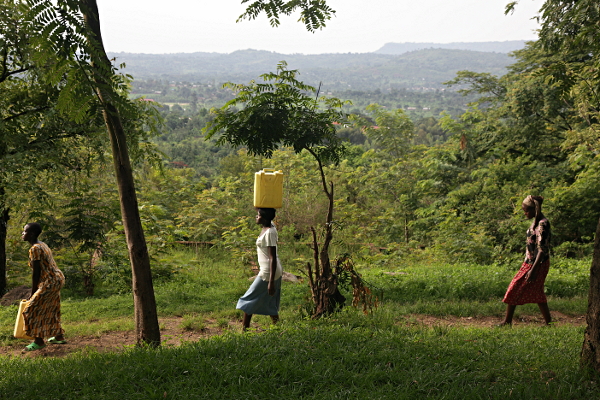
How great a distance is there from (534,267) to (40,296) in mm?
6340

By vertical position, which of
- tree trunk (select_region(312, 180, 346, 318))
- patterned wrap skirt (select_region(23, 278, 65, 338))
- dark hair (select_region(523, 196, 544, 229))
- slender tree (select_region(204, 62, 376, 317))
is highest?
slender tree (select_region(204, 62, 376, 317))

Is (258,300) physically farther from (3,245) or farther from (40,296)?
(3,245)

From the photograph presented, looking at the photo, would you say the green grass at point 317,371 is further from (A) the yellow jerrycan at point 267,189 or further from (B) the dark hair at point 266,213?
(A) the yellow jerrycan at point 267,189

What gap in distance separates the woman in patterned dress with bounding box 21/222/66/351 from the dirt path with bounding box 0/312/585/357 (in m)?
0.21

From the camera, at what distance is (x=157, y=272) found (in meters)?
9.71

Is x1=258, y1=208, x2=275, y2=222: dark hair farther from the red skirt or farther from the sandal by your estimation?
the red skirt

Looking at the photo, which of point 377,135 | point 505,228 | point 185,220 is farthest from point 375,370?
point 377,135

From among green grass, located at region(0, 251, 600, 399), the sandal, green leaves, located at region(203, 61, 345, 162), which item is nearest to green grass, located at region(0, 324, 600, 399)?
green grass, located at region(0, 251, 600, 399)

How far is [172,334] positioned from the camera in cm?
631

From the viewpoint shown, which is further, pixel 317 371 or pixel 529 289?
pixel 529 289

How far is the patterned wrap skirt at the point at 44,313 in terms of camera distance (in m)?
5.70

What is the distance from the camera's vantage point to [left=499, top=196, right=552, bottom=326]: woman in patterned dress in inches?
235

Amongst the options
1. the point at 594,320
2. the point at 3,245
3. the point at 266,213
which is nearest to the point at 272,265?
the point at 266,213

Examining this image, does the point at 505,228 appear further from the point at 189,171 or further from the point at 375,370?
the point at 189,171
